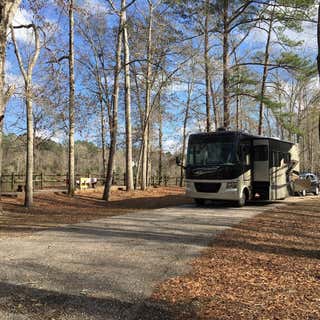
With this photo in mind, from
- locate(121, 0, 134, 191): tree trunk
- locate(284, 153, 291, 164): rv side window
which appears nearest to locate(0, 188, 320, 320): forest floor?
locate(284, 153, 291, 164): rv side window

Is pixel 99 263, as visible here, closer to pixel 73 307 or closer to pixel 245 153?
pixel 73 307

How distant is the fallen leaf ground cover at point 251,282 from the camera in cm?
469

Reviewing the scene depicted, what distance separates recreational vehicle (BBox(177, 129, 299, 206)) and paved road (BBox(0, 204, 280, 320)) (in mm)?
5662

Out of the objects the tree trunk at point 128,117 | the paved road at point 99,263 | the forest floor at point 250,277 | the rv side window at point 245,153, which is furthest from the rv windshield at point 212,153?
the tree trunk at point 128,117

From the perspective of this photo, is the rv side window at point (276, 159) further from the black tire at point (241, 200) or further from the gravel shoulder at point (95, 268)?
the gravel shoulder at point (95, 268)

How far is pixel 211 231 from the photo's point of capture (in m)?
10.7

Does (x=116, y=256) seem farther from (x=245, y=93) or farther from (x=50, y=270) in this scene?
(x=245, y=93)

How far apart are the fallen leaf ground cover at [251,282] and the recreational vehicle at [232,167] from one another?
24.6 feet

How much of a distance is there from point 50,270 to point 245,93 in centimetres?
2259

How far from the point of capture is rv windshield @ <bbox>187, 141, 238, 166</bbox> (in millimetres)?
17219

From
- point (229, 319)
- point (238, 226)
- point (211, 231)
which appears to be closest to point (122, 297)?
point (229, 319)

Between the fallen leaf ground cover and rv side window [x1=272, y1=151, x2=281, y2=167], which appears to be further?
rv side window [x1=272, y1=151, x2=281, y2=167]

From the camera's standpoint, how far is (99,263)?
6859 millimetres

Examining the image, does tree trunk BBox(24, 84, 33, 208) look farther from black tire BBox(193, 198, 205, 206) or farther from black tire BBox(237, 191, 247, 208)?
black tire BBox(237, 191, 247, 208)
